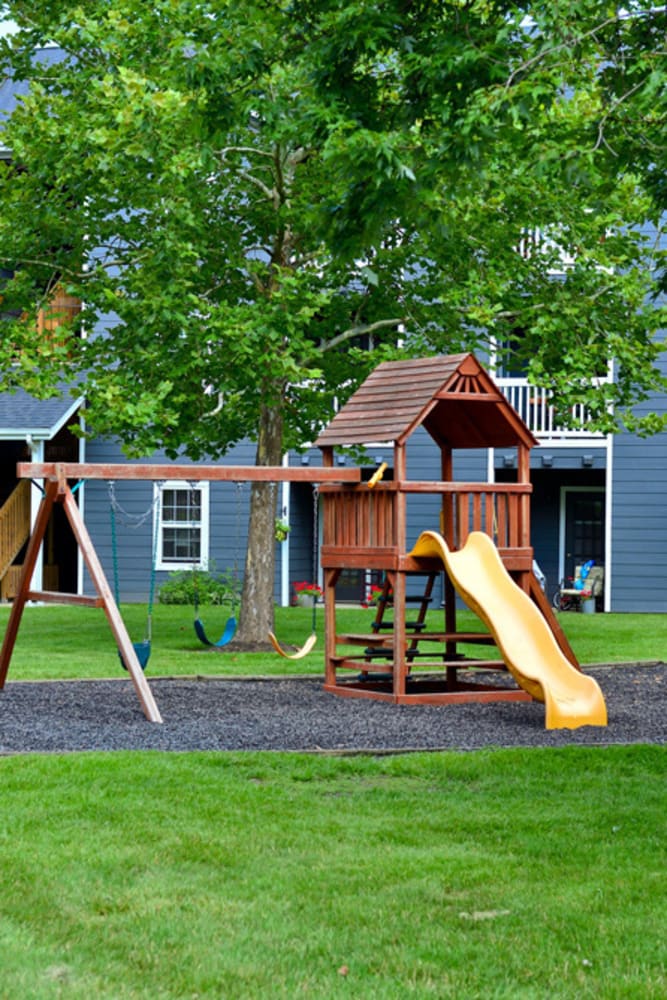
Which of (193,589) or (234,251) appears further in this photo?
(193,589)

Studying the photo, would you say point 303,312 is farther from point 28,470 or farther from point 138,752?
point 138,752

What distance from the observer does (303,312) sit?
50.2 feet

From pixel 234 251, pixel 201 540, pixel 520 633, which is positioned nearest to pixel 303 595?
pixel 201 540

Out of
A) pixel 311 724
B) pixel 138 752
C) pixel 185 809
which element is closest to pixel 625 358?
pixel 311 724

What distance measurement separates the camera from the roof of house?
24.9m

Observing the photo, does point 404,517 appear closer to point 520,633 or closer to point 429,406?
point 429,406

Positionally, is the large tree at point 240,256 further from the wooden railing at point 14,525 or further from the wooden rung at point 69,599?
the wooden railing at point 14,525

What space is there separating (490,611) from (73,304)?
17234mm

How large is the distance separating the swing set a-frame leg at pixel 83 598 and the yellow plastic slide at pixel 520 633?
2.79 metres

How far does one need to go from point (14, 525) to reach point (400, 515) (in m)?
15.0

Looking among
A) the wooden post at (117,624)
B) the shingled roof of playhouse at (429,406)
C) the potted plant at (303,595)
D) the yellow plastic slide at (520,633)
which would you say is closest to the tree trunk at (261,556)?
the shingled roof of playhouse at (429,406)

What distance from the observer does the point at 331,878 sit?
19.0 ft

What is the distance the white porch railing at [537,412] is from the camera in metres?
26.8

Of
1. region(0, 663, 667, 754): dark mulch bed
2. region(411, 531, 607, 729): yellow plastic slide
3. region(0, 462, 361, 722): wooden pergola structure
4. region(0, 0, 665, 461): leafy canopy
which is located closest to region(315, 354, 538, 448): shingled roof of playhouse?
region(0, 462, 361, 722): wooden pergola structure
